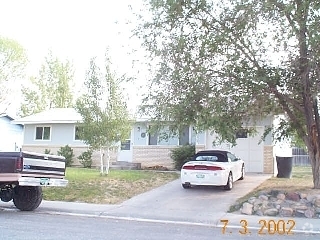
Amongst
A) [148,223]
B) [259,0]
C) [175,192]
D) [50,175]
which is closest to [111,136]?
[175,192]

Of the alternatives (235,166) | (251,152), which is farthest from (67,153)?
(235,166)

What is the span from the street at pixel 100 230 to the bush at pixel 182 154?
37.4 feet

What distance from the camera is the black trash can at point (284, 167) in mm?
18547

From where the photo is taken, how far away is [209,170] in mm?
14227

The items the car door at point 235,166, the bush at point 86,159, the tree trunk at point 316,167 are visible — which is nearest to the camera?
the tree trunk at point 316,167

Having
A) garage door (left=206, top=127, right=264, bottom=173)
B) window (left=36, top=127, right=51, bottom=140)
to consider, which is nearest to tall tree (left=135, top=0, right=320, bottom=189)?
garage door (left=206, top=127, right=264, bottom=173)

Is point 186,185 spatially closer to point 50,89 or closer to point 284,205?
point 284,205

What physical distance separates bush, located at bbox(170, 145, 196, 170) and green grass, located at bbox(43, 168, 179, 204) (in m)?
3.79

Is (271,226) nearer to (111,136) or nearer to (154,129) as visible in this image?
(154,129)

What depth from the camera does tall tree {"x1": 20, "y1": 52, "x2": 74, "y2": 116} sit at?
4684cm

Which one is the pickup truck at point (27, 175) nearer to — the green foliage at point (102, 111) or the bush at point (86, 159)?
the green foliage at point (102, 111)

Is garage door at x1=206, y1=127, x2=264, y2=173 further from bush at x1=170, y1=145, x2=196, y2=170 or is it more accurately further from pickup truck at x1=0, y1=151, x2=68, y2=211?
pickup truck at x1=0, y1=151, x2=68, y2=211

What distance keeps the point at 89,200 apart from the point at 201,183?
402 cm

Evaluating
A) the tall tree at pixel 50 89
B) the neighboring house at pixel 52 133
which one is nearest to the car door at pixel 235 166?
the neighboring house at pixel 52 133
